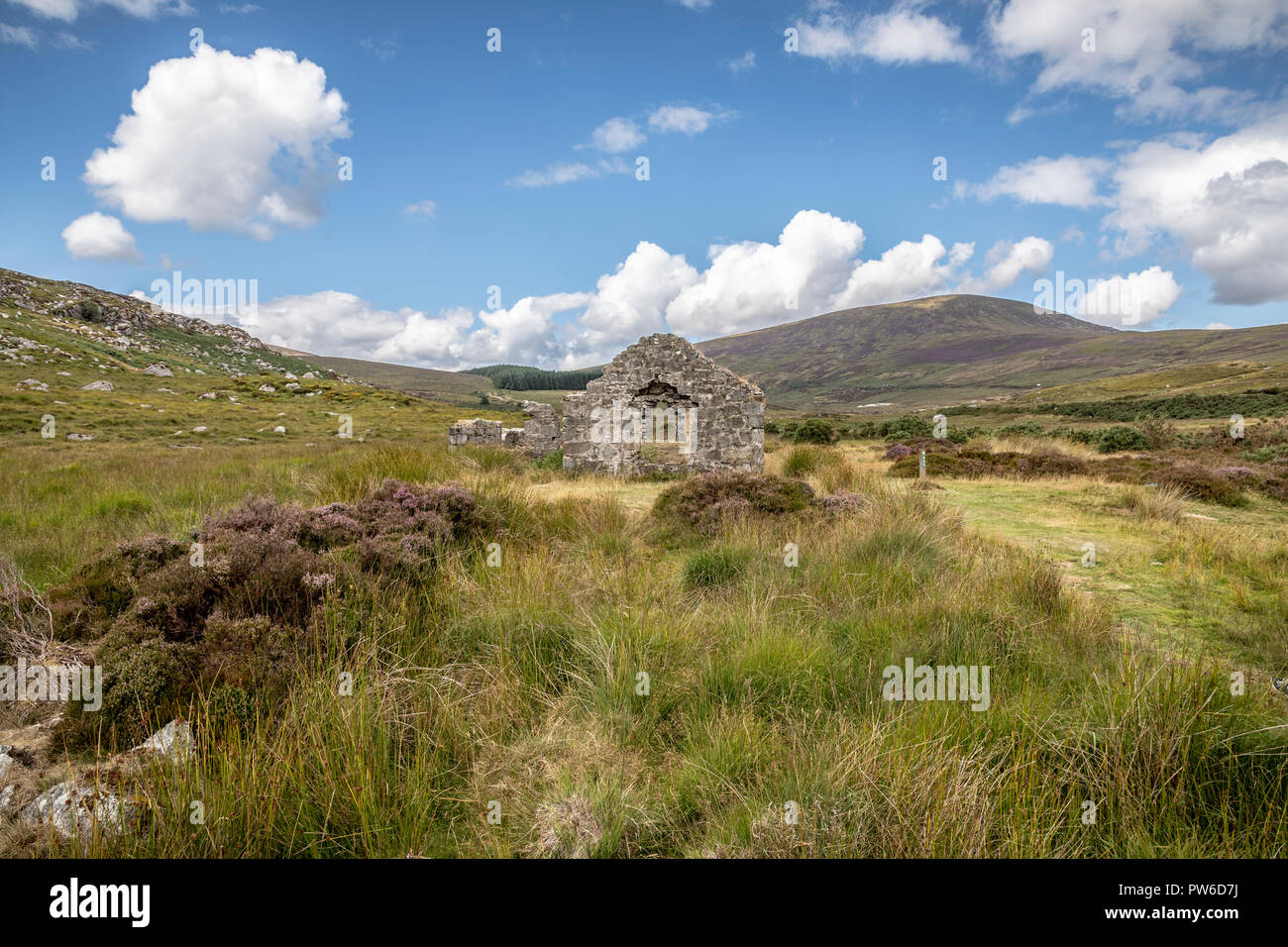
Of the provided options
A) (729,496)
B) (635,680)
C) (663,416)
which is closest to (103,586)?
(635,680)

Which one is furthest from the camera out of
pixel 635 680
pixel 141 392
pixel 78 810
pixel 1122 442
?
pixel 141 392

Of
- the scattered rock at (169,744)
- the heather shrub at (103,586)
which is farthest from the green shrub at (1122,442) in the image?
the heather shrub at (103,586)

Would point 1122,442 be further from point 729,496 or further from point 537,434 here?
point 537,434

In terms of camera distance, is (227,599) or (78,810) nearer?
(78,810)

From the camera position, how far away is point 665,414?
582 inches

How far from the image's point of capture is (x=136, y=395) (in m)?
34.6

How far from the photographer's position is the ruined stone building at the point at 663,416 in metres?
14.3

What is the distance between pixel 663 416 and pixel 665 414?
0.07 meters

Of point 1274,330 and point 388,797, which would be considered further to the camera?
point 1274,330

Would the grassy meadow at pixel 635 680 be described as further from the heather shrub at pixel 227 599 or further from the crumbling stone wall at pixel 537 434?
the crumbling stone wall at pixel 537 434

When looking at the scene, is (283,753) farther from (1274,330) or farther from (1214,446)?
(1274,330)
